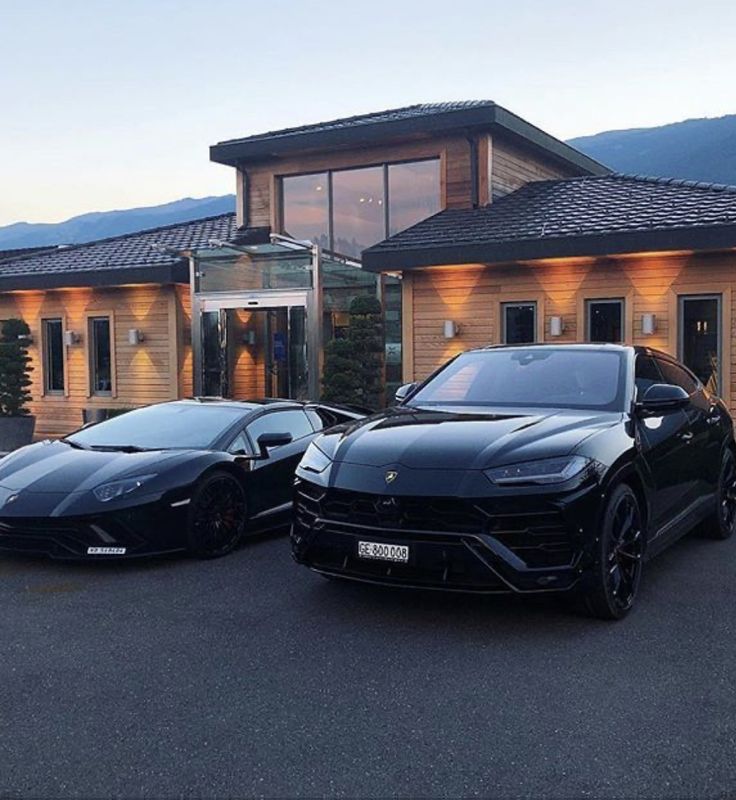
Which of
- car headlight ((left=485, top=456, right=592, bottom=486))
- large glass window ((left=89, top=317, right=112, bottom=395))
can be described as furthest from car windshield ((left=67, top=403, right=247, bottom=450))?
large glass window ((left=89, top=317, right=112, bottom=395))

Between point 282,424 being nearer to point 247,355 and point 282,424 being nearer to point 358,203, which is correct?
point 247,355

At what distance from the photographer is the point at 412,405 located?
598 cm

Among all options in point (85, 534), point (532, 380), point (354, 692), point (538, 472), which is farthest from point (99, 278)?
point (354, 692)

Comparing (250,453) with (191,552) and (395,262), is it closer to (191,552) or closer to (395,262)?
(191,552)

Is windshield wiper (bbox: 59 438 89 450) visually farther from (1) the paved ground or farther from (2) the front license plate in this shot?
(2) the front license plate

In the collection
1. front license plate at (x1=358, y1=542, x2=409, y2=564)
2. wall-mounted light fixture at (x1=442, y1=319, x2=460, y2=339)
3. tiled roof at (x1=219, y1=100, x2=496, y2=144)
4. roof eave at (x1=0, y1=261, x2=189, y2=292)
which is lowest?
front license plate at (x1=358, y1=542, x2=409, y2=564)

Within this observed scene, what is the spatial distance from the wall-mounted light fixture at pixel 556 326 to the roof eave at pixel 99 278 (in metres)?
7.15

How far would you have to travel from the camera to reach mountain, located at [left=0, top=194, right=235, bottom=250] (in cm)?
13850

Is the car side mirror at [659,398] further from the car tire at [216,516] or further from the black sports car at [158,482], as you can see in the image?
the car tire at [216,516]

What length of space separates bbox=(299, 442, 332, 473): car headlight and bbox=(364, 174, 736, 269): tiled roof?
7877mm

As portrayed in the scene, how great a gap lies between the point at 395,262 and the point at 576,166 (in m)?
7.44

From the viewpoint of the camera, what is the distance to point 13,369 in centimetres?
1630

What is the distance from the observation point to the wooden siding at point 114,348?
16.7m

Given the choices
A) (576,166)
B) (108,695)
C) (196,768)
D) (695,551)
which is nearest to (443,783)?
Result: (196,768)
